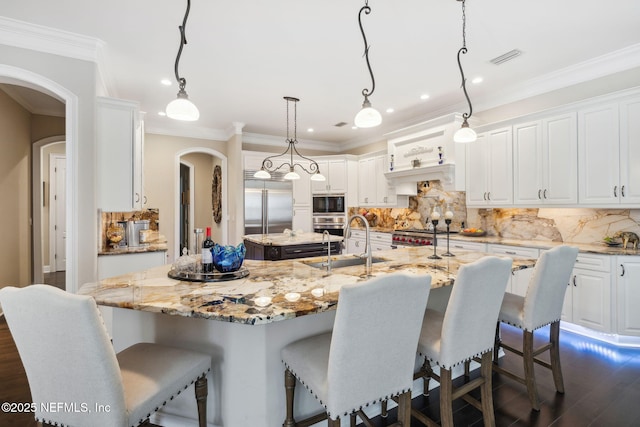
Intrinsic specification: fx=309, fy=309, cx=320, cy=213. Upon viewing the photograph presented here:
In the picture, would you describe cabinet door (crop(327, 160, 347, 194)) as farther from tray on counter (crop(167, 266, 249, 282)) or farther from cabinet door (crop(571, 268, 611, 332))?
tray on counter (crop(167, 266, 249, 282))

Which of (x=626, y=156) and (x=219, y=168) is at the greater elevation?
(x=219, y=168)

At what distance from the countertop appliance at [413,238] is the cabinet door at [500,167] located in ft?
3.11

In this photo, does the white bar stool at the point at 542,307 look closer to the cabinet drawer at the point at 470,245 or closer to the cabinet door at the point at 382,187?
the cabinet drawer at the point at 470,245

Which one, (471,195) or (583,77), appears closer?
(583,77)

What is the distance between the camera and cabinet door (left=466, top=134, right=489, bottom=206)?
4309 millimetres

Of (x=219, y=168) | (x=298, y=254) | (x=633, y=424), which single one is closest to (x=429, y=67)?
(x=298, y=254)

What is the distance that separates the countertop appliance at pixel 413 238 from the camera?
470 cm

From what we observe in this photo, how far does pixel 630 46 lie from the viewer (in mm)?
3109

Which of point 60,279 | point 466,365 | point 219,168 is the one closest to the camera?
point 466,365

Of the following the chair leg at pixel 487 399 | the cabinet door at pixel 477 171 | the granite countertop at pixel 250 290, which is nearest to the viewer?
the granite countertop at pixel 250 290

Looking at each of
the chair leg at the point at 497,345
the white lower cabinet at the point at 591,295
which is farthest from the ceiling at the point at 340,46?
the chair leg at the point at 497,345

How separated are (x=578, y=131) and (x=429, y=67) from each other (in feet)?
5.81

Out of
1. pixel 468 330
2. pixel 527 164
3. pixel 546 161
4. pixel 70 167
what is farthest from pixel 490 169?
pixel 70 167

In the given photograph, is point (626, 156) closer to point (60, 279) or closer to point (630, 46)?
point (630, 46)
